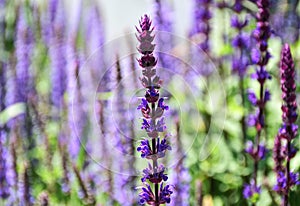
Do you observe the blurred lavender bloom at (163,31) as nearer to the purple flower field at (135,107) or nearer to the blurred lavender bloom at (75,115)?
the purple flower field at (135,107)

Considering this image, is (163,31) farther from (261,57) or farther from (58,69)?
(261,57)

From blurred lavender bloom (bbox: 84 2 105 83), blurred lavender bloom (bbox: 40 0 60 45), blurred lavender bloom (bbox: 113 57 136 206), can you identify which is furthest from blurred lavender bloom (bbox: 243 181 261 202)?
blurred lavender bloom (bbox: 40 0 60 45)

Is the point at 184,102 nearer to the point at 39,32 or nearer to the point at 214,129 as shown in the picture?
the point at 214,129

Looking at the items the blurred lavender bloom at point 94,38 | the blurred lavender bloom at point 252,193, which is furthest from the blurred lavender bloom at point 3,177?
the blurred lavender bloom at point 252,193

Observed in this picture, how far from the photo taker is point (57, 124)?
3656 millimetres

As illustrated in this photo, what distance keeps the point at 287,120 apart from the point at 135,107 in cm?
86

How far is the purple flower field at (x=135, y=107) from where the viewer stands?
2777 mm

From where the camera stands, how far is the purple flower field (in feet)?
9.11

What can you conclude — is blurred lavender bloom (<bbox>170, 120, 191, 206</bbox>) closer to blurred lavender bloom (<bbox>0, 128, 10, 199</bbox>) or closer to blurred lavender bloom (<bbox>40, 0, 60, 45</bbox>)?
blurred lavender bloom (<bbox>0, 128, 10, 199</bbox>)

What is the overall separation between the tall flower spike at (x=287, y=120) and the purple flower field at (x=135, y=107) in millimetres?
16

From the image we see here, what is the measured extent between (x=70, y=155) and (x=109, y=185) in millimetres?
489

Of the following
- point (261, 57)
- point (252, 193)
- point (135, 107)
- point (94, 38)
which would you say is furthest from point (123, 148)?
point (94, 38)

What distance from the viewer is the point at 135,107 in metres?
2.94

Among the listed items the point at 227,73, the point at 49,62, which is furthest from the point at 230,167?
the point at 49,62
